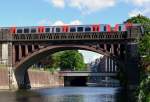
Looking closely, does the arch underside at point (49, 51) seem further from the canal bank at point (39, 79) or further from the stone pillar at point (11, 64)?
the canal bank at point (39, 79)

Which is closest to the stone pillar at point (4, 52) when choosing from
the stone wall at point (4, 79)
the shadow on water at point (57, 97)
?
the stone wall at point (4, 79)

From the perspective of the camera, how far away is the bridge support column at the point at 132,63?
91312mm

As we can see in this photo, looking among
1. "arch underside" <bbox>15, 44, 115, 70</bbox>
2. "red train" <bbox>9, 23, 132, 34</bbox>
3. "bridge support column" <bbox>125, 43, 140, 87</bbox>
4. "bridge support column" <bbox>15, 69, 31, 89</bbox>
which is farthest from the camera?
"bridge support column" <bbox>15, 69, 31, 89</bbox>

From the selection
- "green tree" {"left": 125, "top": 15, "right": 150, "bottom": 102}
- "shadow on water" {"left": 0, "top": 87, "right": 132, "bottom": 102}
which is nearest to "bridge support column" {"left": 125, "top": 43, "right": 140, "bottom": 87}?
"shadow on water" {"left": 0, "top": 87, "right": 132, "bottom": 102}

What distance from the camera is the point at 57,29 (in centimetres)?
10012

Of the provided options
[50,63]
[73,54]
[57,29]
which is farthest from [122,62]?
[73,54]

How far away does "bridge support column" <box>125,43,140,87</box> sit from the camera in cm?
9131

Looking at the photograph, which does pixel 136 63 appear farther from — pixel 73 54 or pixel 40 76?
pixel 73 54

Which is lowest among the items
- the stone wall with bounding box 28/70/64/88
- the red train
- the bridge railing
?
the stone wall with bounding box 28/70/64/88

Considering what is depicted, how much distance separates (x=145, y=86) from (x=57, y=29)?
1802 inches

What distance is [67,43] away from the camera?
98688 mm

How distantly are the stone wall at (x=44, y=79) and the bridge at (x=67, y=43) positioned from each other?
1633 cm

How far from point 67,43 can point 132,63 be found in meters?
13.1

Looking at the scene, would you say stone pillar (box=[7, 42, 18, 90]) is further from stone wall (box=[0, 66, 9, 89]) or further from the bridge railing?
the bridge railing
